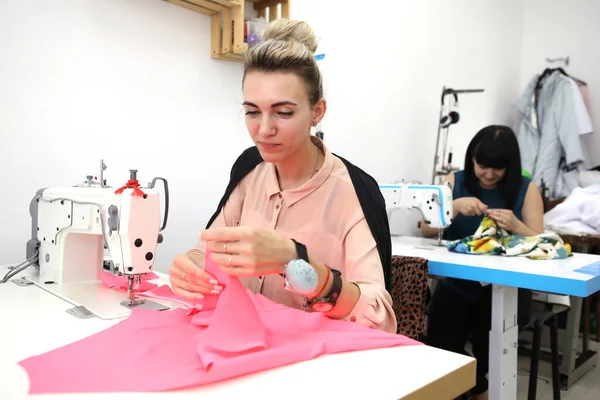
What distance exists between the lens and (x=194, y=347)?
0.87m

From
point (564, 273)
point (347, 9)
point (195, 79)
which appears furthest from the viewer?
point (347, 9)

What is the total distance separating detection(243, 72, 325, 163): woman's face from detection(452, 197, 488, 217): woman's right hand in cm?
160

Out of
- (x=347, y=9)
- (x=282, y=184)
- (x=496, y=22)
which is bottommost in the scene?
(x=282, y=184)

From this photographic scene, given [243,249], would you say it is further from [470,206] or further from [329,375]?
[470,206]

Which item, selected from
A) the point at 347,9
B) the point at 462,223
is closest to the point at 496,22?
the point at 347,9

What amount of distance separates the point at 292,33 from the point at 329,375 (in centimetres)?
105

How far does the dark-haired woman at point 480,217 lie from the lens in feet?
8.20

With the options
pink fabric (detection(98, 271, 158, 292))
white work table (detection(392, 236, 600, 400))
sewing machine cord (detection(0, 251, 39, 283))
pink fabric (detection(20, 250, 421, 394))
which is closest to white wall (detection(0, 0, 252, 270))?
sewing machine cord (detection(0, 251, 39, 283))

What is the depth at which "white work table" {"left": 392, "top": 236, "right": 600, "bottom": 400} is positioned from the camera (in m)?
1.80

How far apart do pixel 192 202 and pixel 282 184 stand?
35.7 inches

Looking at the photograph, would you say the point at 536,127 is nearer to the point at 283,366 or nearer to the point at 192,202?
the point at 192,202

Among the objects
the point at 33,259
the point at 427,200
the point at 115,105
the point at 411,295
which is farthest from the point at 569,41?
the point at 33,259

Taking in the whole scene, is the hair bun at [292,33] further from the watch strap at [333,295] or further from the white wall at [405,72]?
the white wall at [405,72]

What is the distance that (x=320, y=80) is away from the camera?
142 centimetres
